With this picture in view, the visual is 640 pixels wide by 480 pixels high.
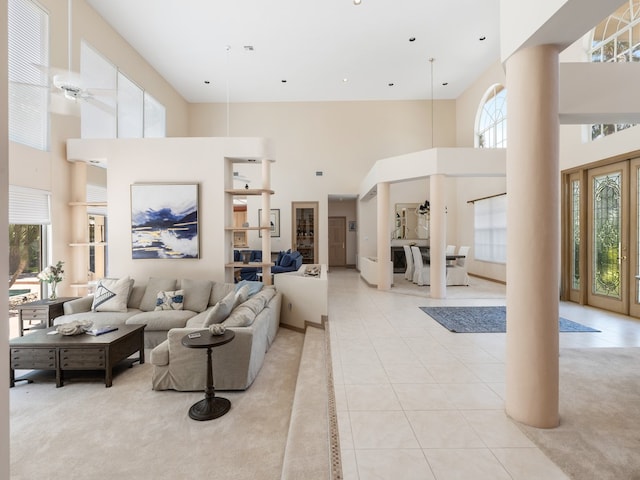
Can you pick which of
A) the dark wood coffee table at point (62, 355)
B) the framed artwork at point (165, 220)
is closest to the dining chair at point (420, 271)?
the framed artwork at point (165, 220)

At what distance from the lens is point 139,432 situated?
267 centimetres

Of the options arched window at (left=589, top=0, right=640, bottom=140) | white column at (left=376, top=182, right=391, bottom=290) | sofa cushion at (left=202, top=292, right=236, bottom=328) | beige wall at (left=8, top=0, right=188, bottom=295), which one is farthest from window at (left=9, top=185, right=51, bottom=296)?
arched window at (left=589, top=0, right=640, bottom=140)

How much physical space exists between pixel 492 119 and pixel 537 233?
27.8 ft

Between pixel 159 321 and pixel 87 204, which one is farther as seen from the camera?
pixel 87 204

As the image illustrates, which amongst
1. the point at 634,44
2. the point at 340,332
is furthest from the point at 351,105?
the point at 340,332

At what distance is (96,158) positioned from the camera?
553cm

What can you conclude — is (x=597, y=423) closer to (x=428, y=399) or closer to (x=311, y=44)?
(x=428, y=399)

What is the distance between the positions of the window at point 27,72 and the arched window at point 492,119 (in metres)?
9.81

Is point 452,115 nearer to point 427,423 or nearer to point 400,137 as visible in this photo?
point 400,137

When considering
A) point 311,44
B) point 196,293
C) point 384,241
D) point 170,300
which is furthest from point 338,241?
point 170,300

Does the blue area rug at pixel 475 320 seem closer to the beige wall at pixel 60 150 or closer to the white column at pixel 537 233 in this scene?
the white column at pixel 537 233

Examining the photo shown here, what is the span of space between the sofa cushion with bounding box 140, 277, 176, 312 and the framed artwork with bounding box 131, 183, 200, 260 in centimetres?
50

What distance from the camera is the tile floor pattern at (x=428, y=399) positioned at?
1.86 meters

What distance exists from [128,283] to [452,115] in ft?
35.7
